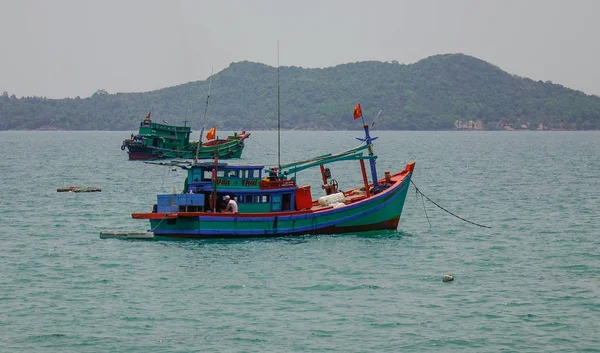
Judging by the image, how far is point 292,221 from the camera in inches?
1588

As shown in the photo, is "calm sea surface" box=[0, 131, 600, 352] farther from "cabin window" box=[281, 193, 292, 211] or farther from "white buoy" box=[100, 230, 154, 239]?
"cabin window" box=[281, 193, 292, 211]

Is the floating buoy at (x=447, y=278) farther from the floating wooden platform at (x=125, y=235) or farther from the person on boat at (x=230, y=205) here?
the floating wooden platform at (x=125, y=235)

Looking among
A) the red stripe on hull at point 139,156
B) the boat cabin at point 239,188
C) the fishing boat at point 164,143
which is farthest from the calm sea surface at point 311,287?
the red stripe on hull at point 139,156

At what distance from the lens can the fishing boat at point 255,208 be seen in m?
39.5

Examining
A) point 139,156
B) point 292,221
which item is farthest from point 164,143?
point 292,221

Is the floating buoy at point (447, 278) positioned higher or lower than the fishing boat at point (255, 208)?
lower

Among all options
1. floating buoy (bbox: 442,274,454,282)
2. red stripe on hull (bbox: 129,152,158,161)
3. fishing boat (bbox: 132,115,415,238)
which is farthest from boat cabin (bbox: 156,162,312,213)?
red stripe on hull (bbox: 129,152,158,161)

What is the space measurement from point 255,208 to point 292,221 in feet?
5.76

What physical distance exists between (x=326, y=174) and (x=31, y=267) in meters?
15.6

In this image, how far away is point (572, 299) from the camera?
1175 inches

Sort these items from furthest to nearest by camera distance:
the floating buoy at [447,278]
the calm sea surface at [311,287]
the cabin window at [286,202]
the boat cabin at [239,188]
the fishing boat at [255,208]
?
the cabin window at [286,202]
the boat cabin at [239,188]
the fishing boat at [255,208]
the floating buoy at [447,278]
the calm sea surface at [311,287]

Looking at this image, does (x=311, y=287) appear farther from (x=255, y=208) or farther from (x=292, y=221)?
(x=255, y=208)

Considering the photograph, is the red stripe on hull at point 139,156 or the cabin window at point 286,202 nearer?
the cabin window at point 286,202

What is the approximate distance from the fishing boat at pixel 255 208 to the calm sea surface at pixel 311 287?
610mm
